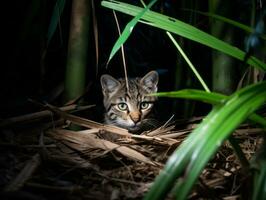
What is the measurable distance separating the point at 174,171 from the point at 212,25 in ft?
3.82

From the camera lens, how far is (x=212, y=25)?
229cm

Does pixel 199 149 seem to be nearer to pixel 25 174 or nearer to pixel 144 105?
pixel 25 174

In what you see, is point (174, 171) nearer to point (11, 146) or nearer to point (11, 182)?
point (11, 182)

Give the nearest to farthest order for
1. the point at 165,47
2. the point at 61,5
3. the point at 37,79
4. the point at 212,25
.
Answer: the point at 61,5 → the point at 212,25 → the point at 37,79 → the point at 165,47

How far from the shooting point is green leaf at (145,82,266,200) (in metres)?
1.28

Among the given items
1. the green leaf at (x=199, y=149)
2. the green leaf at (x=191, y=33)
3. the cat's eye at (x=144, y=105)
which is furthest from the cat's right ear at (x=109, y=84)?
the green leaf at (x=199, y=149)

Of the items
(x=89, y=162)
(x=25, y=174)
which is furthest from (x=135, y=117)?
(x=25, y=174)

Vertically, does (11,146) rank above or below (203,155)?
below

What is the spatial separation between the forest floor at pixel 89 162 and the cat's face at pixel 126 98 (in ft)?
2.88

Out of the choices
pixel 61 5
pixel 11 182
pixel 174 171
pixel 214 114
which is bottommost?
pixel 11 182

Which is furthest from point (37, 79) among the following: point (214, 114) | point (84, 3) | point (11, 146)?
point (214, 114)

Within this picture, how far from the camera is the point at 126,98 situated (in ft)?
10.8

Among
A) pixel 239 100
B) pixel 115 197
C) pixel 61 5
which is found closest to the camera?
pixel 239 100

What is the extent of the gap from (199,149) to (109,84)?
6.78 ft
